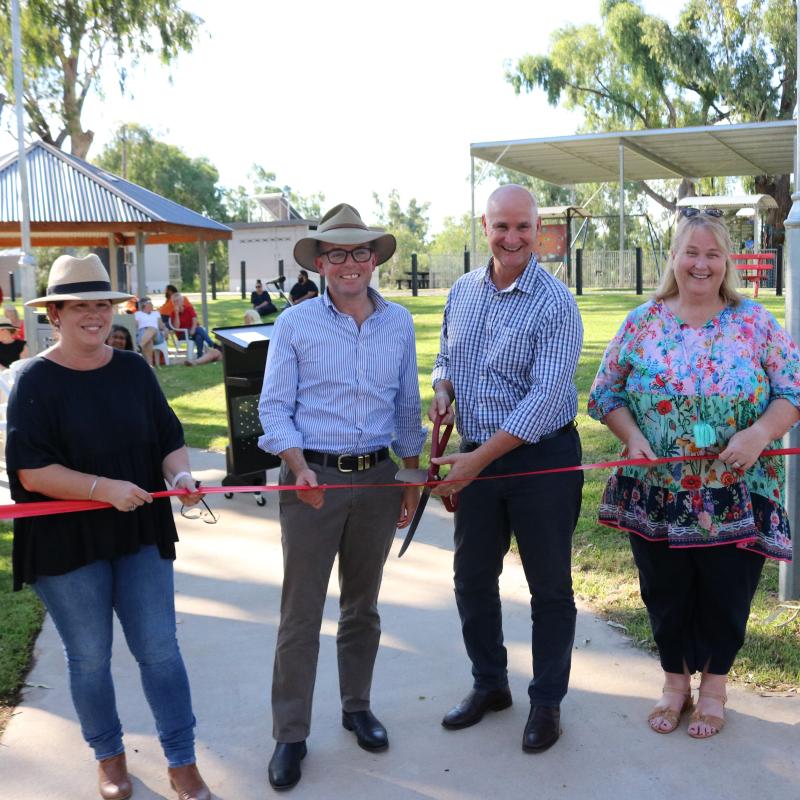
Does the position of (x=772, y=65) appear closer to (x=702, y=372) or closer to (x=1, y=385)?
(x=1, y=385)

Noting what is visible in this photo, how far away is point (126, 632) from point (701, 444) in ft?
7.00

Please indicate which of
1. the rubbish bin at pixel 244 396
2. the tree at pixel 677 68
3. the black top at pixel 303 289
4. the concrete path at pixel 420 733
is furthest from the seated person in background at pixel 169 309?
the tree at pixel 677 68

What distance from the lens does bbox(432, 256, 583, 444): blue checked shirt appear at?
3.38 meters

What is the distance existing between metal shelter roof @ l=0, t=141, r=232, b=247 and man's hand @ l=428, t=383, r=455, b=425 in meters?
15.2

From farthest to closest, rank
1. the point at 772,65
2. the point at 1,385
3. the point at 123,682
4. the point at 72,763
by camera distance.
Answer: the point at 772,65 < the point at 1,385 < the point at 123,682 < the point at 72,763

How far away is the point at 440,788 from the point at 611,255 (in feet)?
103

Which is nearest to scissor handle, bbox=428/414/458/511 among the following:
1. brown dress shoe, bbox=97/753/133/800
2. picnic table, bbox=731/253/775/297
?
brown dress shoe, bbox=97/753/133/800

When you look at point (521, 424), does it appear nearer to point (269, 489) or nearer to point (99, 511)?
point (269, 489)

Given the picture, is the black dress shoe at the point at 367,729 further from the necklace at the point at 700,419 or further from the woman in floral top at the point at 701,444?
the necklace at the point at 700,419

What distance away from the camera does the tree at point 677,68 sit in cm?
3484

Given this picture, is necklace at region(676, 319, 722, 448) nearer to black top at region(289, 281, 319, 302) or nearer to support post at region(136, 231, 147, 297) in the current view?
support post at region(136, 231, 147, 297)

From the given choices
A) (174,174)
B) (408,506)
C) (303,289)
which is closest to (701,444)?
(408,506)

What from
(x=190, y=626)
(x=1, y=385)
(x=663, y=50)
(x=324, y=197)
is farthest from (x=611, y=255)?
(x=324, y=197)

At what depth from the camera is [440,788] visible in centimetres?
333
